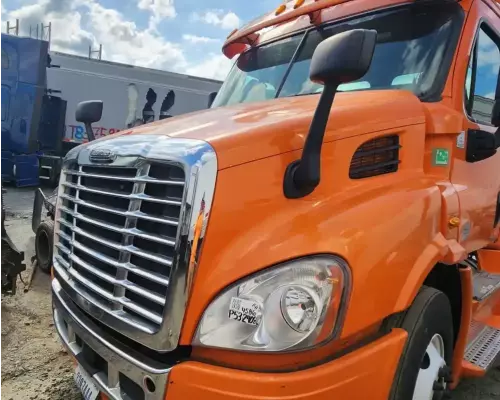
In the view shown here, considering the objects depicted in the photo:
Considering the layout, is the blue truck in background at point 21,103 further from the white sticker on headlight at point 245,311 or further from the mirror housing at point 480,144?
the white sticker on headlight at point 245,311

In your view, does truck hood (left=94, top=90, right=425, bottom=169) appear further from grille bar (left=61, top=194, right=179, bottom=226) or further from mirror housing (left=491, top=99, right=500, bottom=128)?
mirror housing (left=491, top=99, right=500, bottom=128)

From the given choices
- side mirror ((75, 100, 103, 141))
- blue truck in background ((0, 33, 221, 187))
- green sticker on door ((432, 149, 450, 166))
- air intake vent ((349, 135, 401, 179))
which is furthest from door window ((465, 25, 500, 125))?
blue truck in background ((0, 33, 221, 187))

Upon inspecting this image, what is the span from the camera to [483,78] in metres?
3.16

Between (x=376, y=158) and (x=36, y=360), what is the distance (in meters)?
2.88

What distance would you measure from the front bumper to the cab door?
119cm

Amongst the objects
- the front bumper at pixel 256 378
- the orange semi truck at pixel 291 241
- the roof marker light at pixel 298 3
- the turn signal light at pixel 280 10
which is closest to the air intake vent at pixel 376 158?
the orange semi truck at pixel 291 241

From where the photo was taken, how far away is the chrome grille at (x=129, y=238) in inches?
73.7

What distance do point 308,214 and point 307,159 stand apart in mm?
223

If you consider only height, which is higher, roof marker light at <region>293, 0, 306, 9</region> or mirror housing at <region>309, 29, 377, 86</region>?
roof marker light at <region>293, 0, 306, 9</region>

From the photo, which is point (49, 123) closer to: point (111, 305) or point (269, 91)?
point (269, 91)

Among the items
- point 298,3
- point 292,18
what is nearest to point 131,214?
point 292,18

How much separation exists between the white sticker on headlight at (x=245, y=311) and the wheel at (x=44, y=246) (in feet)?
Result: 13.9

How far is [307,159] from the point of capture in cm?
192

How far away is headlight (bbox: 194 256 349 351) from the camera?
177 cm
